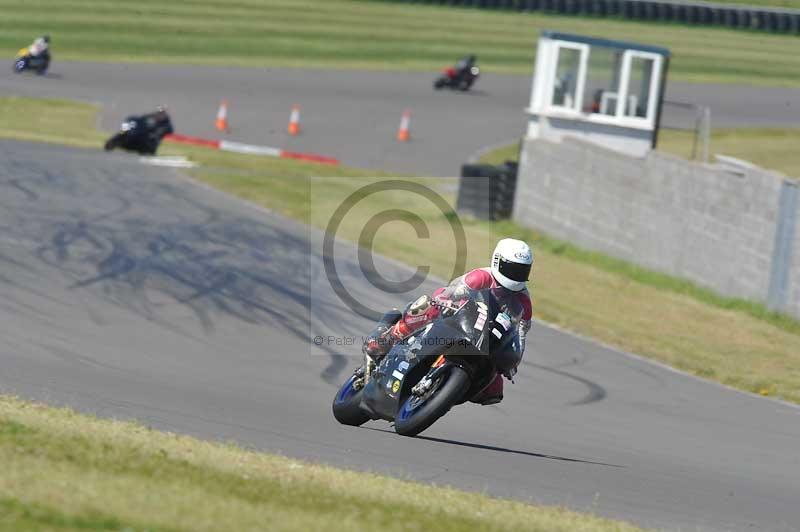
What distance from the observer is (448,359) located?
8.82m

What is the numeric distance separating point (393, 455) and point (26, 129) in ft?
70.0

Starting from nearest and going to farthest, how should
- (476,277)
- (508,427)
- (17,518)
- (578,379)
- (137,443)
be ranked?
1. (17,518)
2. (137,443)
3. (476,277)
4. (508,427)
5. (578,379)

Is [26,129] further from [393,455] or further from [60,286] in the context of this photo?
[393,455]

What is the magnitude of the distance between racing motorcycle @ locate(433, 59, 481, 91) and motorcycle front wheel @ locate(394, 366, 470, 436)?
1193 inches

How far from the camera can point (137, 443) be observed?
7.41m

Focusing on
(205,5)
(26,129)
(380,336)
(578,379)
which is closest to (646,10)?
(205,5)

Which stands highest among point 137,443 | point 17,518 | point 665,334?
point 17,518

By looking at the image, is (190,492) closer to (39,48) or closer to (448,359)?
(448,359)

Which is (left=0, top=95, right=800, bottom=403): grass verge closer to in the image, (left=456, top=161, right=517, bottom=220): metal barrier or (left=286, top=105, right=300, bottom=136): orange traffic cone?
(left=456, top=161, right=517, bottom=220): metal barrier

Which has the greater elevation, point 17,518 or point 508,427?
point 17,518

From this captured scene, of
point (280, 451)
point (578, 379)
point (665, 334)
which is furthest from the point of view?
point (665, 334)

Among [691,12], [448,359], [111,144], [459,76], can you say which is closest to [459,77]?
[459,76]

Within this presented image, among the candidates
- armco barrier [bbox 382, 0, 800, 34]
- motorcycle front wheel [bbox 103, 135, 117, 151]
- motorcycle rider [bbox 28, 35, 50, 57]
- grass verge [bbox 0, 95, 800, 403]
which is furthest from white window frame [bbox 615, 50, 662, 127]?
armco barrier [bbox 382, 0, 800, 34]

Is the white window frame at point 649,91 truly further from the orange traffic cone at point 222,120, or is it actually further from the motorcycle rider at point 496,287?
the motorcycle rider at point 496,287
